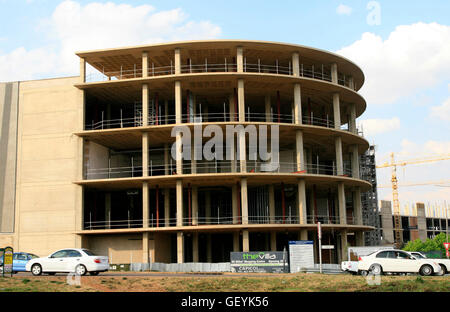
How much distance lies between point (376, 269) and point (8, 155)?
3198 centimetres

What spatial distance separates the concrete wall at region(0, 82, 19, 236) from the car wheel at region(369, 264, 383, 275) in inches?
1181

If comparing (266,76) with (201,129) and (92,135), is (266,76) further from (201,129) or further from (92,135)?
(92,135)

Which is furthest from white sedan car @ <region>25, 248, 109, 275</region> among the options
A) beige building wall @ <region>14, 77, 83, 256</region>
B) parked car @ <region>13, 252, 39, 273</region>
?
beige building wall @ <region>14, 77, 83, 256</region>

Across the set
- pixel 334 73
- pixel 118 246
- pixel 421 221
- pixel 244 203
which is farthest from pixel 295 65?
pixel 421 221

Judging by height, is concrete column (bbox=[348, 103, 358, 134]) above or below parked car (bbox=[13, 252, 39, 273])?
above

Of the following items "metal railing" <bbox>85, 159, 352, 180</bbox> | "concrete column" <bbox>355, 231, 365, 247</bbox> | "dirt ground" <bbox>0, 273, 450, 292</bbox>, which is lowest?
"dirt ground" <bbox>0, 273, 450, 292</bbox>

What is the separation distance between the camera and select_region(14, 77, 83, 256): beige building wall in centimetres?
4209

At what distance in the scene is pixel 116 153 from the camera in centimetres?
4859

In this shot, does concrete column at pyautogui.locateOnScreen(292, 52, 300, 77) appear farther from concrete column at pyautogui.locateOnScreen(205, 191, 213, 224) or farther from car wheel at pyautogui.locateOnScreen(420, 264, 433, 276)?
car wheel at pyautogui.locateOnScreen(420, 264, 433, 276)

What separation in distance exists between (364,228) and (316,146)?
350 inches

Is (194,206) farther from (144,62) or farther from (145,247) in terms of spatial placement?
(144,62)

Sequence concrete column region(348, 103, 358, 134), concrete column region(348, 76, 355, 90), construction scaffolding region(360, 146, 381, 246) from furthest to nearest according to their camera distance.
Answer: construction scaffolding region(360, 146, 381, 246) → concrete column region(348, 103, 358, 134) → concrete column region(348, 76, 355, 90)

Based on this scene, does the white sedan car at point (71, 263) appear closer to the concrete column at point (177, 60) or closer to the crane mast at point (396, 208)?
the concrete column at point (177, 60)

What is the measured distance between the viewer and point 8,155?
43.8m
